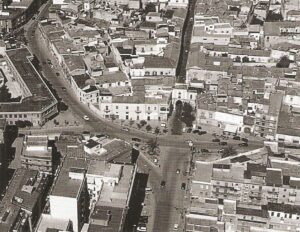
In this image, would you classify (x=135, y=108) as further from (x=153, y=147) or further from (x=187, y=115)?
(x=153, y=147)

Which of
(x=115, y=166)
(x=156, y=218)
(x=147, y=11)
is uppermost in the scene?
(x=147, y=11)

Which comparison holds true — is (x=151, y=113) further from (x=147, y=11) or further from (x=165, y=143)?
(x=147, y=11)

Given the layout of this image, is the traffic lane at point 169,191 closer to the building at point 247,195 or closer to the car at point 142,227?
the car at point 142,227

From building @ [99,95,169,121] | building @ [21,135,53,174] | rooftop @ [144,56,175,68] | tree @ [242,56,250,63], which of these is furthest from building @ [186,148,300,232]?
tree @ [242,56,250,63]

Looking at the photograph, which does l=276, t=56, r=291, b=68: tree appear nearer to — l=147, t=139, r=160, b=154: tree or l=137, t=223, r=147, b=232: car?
l=147, t=139, r=160, b=154: tree

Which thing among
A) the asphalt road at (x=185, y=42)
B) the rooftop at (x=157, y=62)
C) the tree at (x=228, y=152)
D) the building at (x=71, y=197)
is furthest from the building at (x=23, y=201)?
the asphalt road at (x=185, y=42)

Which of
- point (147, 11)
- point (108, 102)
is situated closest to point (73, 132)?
point (108, 102)
